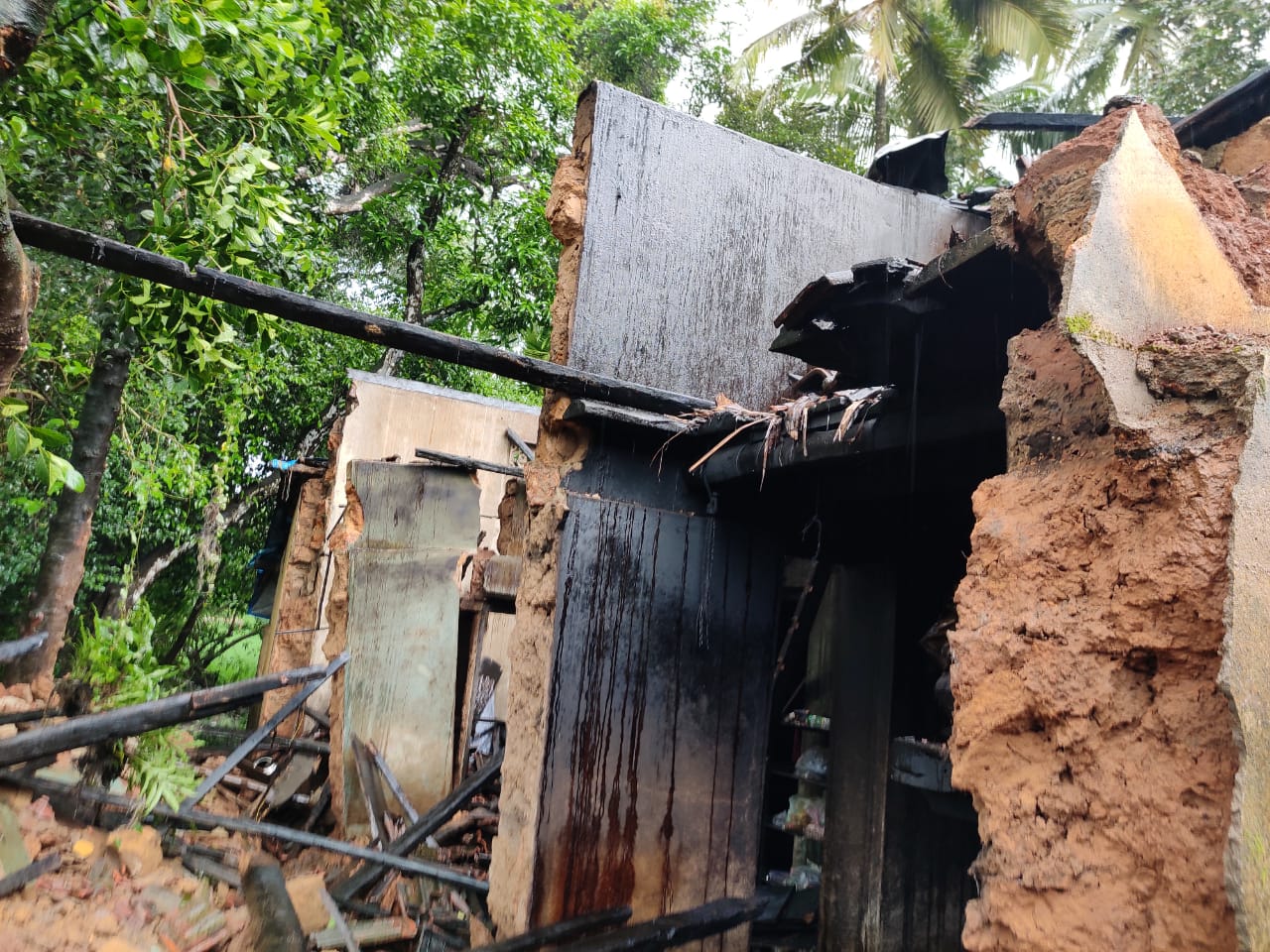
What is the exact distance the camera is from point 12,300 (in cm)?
182

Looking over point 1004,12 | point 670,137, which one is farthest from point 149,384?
point 1004,12

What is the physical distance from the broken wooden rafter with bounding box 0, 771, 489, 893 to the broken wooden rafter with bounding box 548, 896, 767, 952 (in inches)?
33.6

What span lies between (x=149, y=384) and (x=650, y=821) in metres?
6.76

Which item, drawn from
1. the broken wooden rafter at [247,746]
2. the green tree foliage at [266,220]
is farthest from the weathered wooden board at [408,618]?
the green tree foliage at [266,220]

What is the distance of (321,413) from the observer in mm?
13594

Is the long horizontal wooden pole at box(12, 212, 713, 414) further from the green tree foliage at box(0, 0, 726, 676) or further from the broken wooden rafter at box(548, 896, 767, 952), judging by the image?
the broken wooden rafter at box(548, 896, 767, 952)

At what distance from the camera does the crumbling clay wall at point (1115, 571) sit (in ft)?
5.64

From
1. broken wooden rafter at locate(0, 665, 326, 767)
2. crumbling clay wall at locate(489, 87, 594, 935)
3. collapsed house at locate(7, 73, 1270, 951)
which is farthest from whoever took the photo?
crumbling clay wall at locate(489, 87, 594, 935)

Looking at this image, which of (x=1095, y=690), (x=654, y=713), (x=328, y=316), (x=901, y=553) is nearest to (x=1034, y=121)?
(x=901, y=553)

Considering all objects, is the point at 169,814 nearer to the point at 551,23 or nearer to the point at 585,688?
the point at 585,688

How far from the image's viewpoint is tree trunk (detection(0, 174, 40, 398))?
175 cm

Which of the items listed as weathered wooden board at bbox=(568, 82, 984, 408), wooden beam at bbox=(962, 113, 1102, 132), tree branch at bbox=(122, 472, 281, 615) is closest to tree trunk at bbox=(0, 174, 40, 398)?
weathered wooden board at bbox=(568, 82, 984, 408)

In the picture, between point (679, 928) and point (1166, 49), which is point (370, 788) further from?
point (1166, 49)

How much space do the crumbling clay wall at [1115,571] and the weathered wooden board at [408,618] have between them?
6.25 meters
